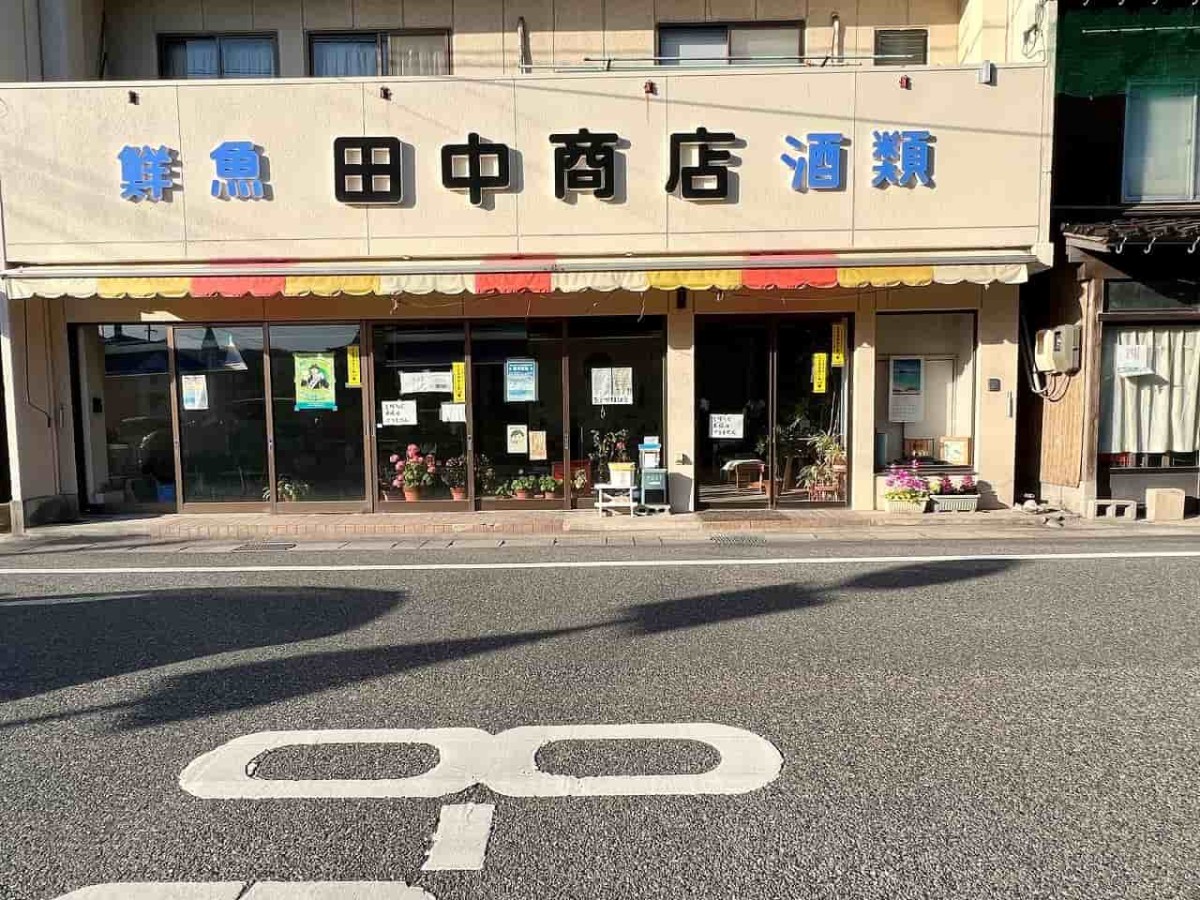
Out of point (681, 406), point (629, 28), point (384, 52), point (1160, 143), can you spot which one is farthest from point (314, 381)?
point (1160, 143)

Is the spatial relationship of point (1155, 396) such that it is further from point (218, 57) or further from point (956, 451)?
point (218, 57)

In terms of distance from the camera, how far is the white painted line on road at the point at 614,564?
23.6ft

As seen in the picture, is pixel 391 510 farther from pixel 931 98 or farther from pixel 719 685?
pixel 931 98

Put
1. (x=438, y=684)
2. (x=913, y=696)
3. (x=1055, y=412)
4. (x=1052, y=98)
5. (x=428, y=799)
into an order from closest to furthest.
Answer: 1. (x=428, y=799)
2. (x=913, y=696)
3. (x=438, y=684)
4. (x=1052, y=98)
5. (x=1055, y=412)

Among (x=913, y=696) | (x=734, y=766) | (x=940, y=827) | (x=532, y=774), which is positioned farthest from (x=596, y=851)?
(x=913, y=696)

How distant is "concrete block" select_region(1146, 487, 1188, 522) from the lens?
31.5 ft

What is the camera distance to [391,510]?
10906mm

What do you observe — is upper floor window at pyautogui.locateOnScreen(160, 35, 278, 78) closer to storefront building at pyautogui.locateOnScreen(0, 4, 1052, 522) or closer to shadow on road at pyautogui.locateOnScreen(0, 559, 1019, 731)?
storefront building at pyautogui.locateOnScreen(0, 4, 1052, 522)

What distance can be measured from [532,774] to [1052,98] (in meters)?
11.1

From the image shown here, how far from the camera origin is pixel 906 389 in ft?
36.0

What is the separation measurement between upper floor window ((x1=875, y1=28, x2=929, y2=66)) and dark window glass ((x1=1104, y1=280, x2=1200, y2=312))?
4623 mm

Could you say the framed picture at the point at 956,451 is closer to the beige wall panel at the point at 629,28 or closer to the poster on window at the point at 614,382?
the poster on window at the point at 614,382

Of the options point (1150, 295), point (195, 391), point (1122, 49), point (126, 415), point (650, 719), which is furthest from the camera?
point (126, 415)

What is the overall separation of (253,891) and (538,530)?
7.24 m
